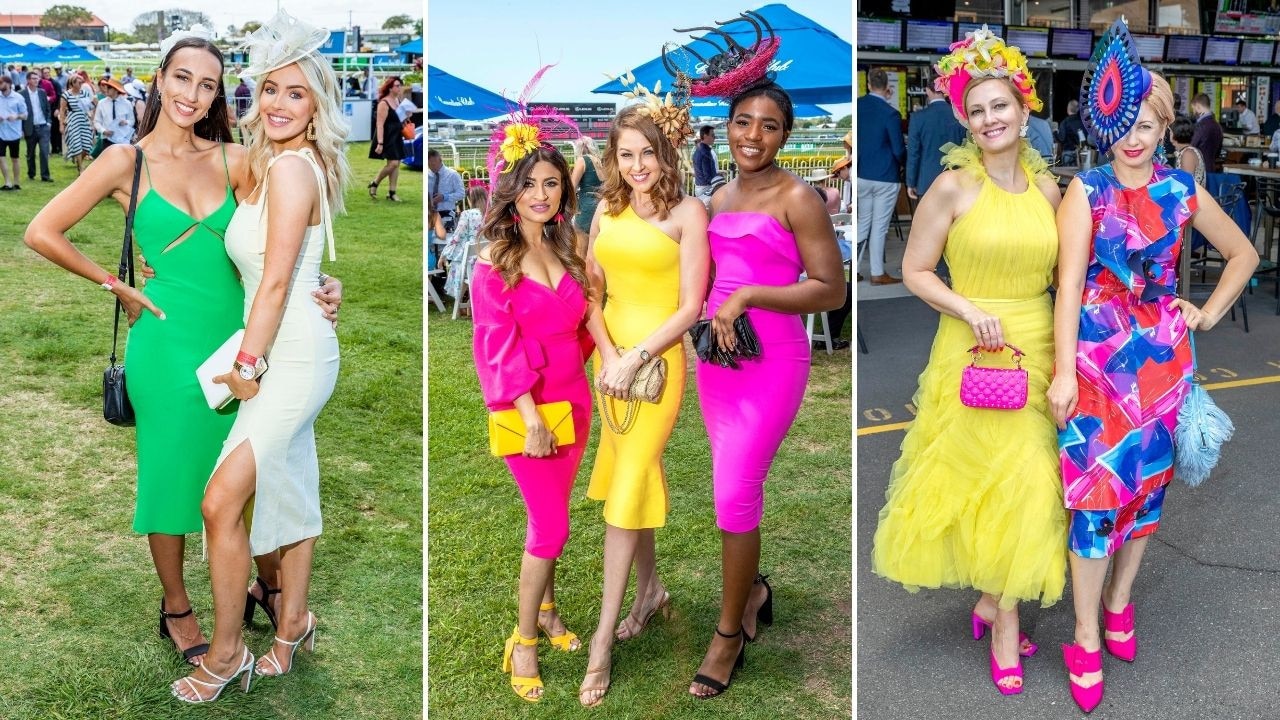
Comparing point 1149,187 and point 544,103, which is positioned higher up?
point 544,103

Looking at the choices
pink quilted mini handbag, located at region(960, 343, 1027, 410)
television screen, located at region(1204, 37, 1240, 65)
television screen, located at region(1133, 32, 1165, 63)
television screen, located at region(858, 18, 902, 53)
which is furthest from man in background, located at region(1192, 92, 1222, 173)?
television screen, located at region(1204, 37, 1240, 65)

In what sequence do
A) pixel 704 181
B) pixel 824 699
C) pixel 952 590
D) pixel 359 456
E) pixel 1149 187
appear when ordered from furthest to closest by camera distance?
pixel 704 181 < pixel 359 456 < pixel 952 590 < pixel 824 699 < pixel 1149 187

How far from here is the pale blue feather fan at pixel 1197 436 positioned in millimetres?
3439

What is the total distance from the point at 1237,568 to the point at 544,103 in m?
3.18

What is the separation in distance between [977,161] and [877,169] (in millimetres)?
6996

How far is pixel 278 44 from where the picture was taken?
3.23m

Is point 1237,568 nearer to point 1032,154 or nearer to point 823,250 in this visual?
point 1032,154

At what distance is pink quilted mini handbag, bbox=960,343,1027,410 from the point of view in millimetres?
3355

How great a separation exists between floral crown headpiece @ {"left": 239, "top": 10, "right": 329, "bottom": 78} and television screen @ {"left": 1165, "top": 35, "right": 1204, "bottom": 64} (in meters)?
→ 21.5

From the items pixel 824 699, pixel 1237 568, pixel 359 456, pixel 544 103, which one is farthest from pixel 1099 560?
pixel 359 456

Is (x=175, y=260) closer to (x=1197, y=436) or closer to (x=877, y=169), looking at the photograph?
(x=1197, y=436)

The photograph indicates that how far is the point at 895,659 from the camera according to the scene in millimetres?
3752

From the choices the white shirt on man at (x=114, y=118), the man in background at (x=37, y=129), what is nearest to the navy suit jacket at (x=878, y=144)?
the white shirt on man at (x=114, y=118)

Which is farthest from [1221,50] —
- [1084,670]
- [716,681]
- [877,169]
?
[716,681]
